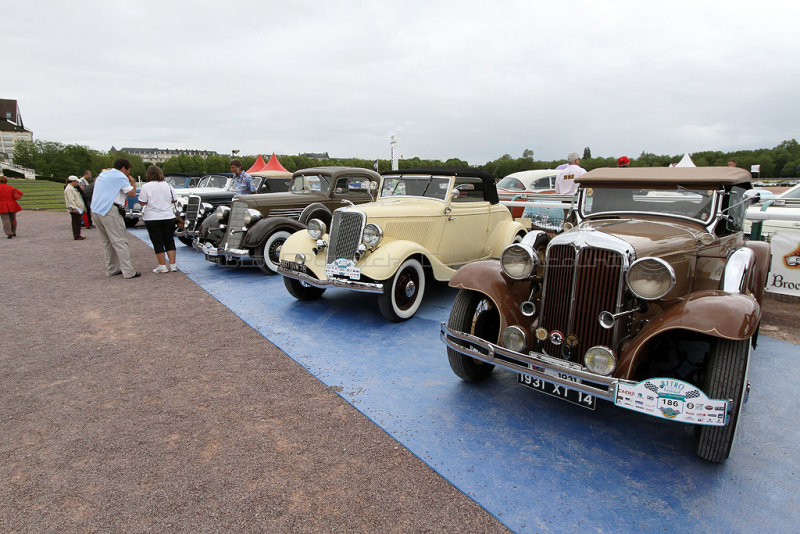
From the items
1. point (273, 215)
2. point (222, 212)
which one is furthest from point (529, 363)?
point (222, 212)

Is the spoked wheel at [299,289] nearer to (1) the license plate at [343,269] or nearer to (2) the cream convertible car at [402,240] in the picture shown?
(2) the cream convertible car at [402,240]

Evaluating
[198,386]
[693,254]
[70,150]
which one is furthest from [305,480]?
[70,150]

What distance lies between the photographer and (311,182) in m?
8.55

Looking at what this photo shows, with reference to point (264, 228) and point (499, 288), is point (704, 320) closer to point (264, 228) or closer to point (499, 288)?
point (499, 288)

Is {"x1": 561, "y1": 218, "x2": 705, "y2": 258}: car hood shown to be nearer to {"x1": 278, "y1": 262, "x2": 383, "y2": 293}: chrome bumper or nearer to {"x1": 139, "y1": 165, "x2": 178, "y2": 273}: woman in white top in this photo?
{"x1": 278, "y1": 262, "x2": 383, "y2": 293}: chrome bumper

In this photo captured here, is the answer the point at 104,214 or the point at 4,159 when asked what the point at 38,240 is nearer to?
the point at 104,214

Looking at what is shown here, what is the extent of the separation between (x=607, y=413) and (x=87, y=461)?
11.4ft

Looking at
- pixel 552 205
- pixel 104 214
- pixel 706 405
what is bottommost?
pixel 706 405

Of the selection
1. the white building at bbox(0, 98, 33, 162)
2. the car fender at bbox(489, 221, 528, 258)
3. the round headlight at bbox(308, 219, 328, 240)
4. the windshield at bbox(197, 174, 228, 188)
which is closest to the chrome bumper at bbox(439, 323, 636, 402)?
the round headlight at bbox(308, 219, 328, 240)

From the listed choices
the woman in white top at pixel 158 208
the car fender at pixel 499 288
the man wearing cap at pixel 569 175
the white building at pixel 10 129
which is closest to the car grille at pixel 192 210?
the woman in white top at pixel 158 208

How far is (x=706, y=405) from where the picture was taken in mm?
2143

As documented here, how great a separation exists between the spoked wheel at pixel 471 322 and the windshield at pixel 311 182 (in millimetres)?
5735

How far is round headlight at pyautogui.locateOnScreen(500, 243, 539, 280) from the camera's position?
117 inches

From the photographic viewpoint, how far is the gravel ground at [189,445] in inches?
84.0
